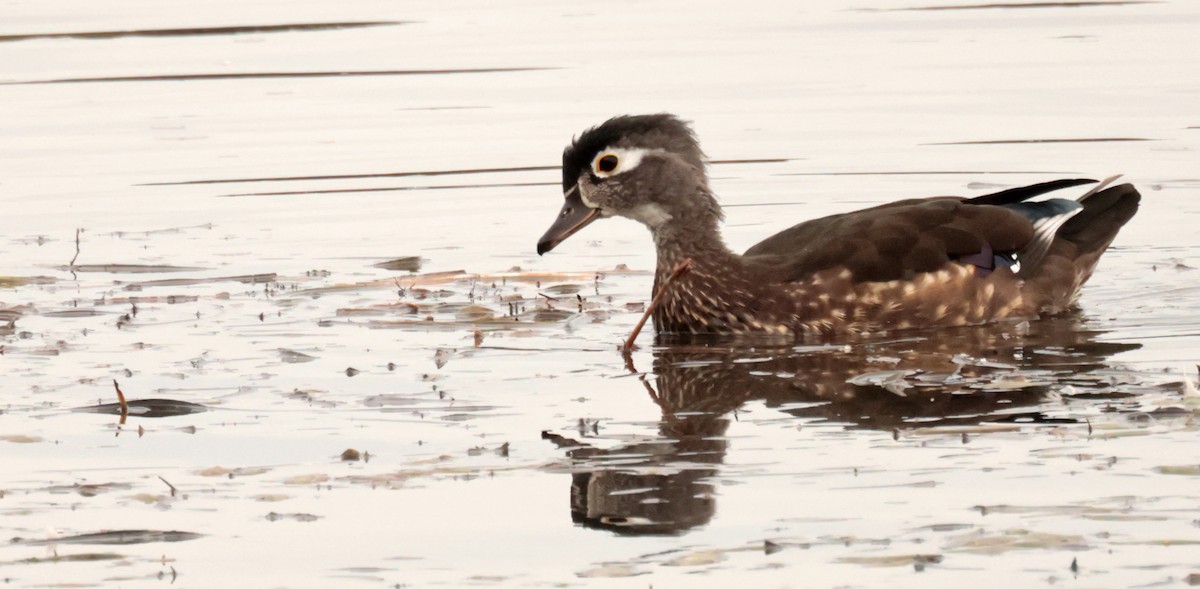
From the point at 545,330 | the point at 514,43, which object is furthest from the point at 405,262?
the point at 514,43

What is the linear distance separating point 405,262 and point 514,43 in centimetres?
890

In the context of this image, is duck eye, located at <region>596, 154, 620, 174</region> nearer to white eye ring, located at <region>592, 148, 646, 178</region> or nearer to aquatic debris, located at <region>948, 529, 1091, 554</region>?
white eye ring, located at <region>592, 148, 646, 178</region>

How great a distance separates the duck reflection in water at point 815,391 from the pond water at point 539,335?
3cm

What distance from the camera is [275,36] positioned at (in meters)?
21.5

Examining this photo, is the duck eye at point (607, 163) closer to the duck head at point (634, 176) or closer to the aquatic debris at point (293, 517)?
the duck head at point (634, 176)

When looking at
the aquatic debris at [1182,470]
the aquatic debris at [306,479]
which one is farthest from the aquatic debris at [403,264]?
the aquatic debris at [1182,470]

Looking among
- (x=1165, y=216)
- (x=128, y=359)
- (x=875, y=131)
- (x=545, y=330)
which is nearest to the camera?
(x=128, y=359)

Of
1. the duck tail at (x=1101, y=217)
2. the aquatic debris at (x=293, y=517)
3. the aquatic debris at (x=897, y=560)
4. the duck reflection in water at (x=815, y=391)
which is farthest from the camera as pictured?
the duck tail at (x=1101, y=217)

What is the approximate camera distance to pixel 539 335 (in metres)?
10.1

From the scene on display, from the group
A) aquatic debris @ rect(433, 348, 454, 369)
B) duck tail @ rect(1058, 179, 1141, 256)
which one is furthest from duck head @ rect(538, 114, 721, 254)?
duck tail @ rect(1058, 179, 1141, 256)

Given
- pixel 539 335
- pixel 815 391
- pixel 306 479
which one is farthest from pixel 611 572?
pixel 539 335

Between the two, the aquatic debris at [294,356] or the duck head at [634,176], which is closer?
the aquatic debris at [294,356]

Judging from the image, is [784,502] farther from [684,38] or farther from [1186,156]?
[684,38]

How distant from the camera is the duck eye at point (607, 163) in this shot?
35.2ft
